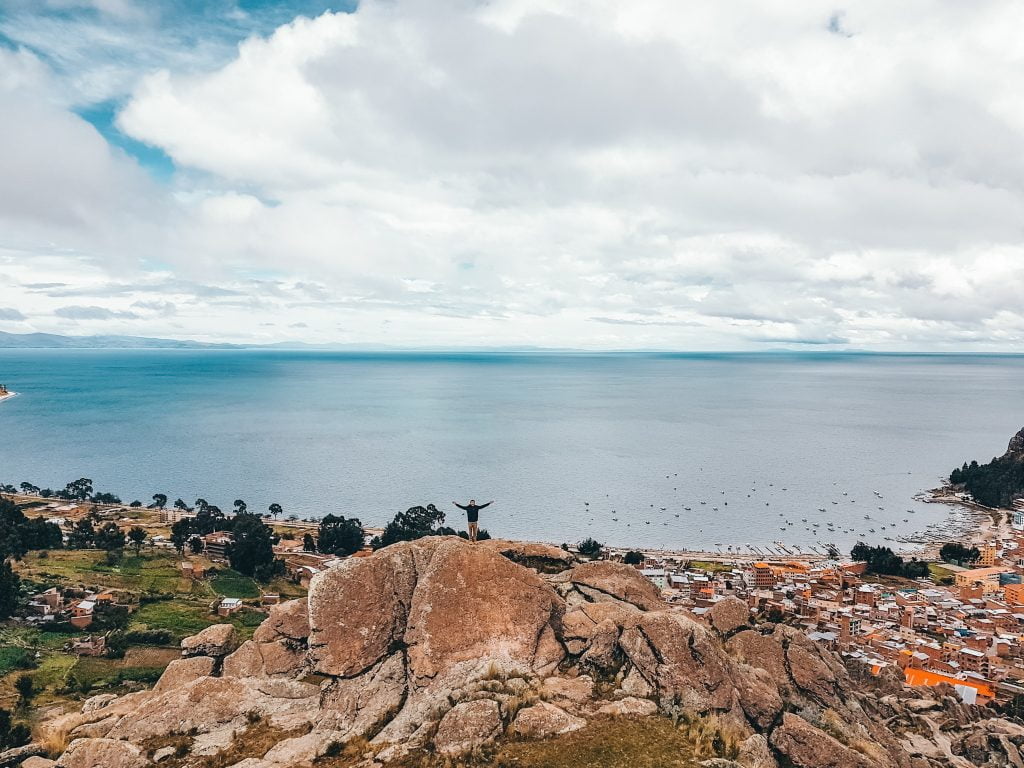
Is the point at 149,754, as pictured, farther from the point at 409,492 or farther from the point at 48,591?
the point at 409,492

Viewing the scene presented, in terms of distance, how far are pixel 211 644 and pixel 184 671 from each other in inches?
56.5

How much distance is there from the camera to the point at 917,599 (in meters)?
63.9

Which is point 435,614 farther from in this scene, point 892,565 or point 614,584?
point 892,565

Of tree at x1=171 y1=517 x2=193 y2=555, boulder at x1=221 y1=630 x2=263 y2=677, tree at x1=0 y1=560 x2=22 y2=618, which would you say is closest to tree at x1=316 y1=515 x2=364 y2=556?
tree at x1=171 y1=517 x2=193 y2=555

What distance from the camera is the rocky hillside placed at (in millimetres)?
16609

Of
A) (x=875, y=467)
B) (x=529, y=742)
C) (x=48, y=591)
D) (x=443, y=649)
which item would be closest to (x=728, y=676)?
Answer: (x=529, y=742)

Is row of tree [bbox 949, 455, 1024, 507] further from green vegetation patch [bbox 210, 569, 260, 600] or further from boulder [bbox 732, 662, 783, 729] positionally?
boulder [bbox 732, 662, 783, 729]

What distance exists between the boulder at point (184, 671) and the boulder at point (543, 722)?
35.2 ft

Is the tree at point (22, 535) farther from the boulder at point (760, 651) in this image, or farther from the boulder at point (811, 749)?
the boulder at point (811, 749)

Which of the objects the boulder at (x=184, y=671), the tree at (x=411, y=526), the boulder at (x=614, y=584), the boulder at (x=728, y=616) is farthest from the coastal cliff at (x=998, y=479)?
the boulder at (x=184, y=671)

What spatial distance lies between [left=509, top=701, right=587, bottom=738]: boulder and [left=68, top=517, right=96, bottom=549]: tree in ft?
227

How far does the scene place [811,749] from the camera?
17.2 metres

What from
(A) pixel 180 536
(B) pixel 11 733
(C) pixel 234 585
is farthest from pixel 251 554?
(B) pixel 11 733

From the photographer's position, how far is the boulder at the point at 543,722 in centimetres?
1623
